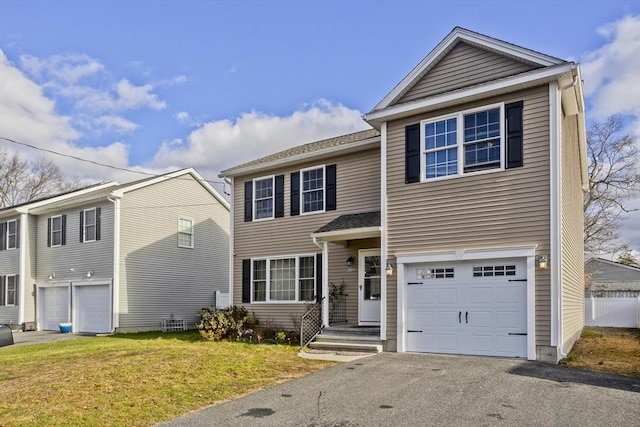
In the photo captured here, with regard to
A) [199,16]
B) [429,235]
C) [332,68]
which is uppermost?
[199,16]

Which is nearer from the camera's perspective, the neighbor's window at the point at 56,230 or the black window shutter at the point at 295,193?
the black window shutter at the point at 295,193

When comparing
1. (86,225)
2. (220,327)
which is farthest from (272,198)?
(86,225)

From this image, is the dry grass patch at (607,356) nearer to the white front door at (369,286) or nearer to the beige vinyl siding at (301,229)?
the white front door at (369,286)

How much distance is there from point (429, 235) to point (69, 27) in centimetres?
1010

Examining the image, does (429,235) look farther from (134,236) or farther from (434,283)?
(134,236)

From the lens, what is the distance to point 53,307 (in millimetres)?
22969

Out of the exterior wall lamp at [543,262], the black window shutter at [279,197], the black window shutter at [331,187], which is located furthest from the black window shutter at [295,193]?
the exterior wall lamp at [543,262]

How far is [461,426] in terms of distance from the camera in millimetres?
6512

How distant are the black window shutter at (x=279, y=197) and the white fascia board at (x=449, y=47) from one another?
4985mm

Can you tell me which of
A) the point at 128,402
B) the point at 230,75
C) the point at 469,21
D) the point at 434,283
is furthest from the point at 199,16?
the point at 128,402

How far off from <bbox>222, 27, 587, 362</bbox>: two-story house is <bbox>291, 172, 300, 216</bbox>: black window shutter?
1803 mm

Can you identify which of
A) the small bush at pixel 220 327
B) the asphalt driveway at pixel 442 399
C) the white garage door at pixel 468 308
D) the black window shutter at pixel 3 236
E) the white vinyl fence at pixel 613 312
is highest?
the black window shutter at pixel 3 236

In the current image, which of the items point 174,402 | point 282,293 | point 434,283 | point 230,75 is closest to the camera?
point 174,402

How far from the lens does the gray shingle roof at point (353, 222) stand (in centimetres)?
1358
